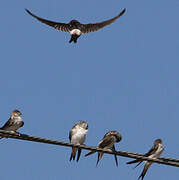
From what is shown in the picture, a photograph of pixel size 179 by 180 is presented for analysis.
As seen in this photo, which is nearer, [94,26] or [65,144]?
[65,144]

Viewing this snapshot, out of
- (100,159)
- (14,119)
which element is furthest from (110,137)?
(14,119)

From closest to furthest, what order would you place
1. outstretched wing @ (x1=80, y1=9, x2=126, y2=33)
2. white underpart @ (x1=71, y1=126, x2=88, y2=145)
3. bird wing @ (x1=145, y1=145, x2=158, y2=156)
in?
bird wing @ (x1=145, y1=145, x2=158, y2=156)
white underpart @ (x1=71, y1=126, x2=88, y2=145)
outstretched wing @ (x1=80, y1=9, x2=126, y2=33)

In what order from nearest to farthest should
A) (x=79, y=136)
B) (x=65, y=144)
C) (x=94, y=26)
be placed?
(x=65, y=144) → (x=79, y=136) → (x=94, y=26)

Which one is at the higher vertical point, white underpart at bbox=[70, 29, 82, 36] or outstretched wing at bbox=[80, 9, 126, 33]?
outstretched wing at bbox=[80, 9, 126, 33]

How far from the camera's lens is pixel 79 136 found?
12844mm

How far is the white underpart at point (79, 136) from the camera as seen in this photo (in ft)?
42.1

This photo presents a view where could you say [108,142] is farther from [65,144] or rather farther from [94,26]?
[94,26]

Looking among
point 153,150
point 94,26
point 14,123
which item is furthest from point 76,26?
point 153,150

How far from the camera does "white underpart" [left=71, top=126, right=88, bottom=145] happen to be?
1283cm

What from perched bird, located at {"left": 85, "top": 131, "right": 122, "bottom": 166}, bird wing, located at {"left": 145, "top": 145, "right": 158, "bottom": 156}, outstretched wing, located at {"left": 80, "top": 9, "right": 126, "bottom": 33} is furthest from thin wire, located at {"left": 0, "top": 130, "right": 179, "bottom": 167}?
outstretched wing, located at {"left": 80, "top": 9, "right": 126, "bottom": 33}

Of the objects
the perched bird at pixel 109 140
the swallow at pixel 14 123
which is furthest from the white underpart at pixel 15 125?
the perched bird at pixel 109 140

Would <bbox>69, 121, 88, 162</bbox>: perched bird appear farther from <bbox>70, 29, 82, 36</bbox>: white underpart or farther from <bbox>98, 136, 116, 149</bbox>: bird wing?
<bbox>70, 29, 82, 36</bbox>: white underpart

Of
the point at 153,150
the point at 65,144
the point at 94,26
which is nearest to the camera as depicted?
the point at 65,144

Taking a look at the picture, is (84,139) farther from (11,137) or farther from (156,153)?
(11,137)
